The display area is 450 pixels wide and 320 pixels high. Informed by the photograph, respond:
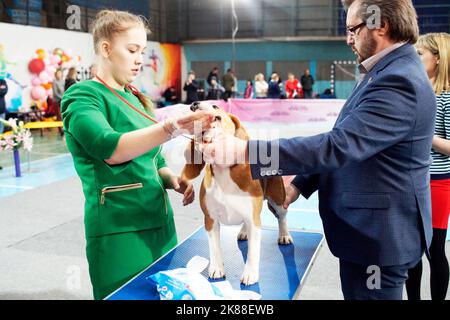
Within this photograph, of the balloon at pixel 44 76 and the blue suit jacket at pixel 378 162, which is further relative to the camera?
the balloon at pixel 44 76

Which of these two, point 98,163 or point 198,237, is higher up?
point 98,163

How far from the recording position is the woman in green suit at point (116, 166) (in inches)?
65.4

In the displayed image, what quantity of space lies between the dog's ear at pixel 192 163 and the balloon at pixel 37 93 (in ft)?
39.8

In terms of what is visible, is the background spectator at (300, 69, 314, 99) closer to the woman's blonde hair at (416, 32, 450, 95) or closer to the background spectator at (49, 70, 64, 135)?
the background spectator at (49, 70, 64, 135)

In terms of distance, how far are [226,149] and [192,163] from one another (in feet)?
1.05

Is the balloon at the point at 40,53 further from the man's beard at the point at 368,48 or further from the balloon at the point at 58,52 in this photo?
the man's beard at the point at 368,48

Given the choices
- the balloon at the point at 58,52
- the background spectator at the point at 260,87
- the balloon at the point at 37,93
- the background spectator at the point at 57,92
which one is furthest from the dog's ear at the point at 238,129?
the background spectator at the point at 260,87

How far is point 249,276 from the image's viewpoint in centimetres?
176

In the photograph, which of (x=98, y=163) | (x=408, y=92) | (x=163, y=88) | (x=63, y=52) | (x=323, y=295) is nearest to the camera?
(x=408, y=92)

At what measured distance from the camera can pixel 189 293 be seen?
148cm

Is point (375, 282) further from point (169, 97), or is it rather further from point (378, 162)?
point (169, 97)

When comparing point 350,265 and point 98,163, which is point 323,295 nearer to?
point 350,265
